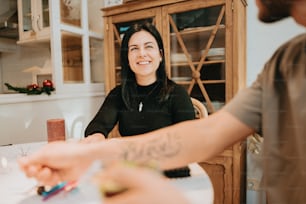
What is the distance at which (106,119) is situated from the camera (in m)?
0.55

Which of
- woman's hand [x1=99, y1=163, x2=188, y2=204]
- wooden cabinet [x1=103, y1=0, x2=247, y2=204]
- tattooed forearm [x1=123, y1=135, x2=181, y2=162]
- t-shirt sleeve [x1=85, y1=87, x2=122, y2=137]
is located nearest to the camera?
woman's hand [x1=99, y1=163, x2=188, y2=204]

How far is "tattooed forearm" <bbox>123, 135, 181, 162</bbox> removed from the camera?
10.3 inches

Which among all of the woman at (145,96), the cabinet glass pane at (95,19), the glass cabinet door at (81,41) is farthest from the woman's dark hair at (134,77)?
the cabinet glass pane at (95,19)

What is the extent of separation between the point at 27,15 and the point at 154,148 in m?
1.00

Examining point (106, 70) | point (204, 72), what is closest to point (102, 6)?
point (106, 70)

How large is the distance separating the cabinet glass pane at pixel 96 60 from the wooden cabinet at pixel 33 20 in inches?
7.0

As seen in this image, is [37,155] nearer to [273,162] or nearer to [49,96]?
[273,162]

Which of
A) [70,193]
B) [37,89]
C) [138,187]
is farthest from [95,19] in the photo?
[138,187]

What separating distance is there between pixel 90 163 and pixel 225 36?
36 cm

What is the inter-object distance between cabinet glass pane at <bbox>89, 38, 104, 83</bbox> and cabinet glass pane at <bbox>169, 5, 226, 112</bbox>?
42cm

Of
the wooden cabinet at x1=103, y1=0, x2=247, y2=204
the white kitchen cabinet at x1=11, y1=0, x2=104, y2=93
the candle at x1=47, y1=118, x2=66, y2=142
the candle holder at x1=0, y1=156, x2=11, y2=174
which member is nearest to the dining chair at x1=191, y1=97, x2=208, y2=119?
the wooden cabinet at x1=103, y1=0, x2=247, y2=204

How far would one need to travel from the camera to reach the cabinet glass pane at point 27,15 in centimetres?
99

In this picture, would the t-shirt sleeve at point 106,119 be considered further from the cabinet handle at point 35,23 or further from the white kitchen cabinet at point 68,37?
the cabinet handle at point 35,23

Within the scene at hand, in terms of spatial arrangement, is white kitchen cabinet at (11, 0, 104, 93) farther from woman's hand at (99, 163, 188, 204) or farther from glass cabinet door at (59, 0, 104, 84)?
woman's hand at (99, 163, 188, 204)
